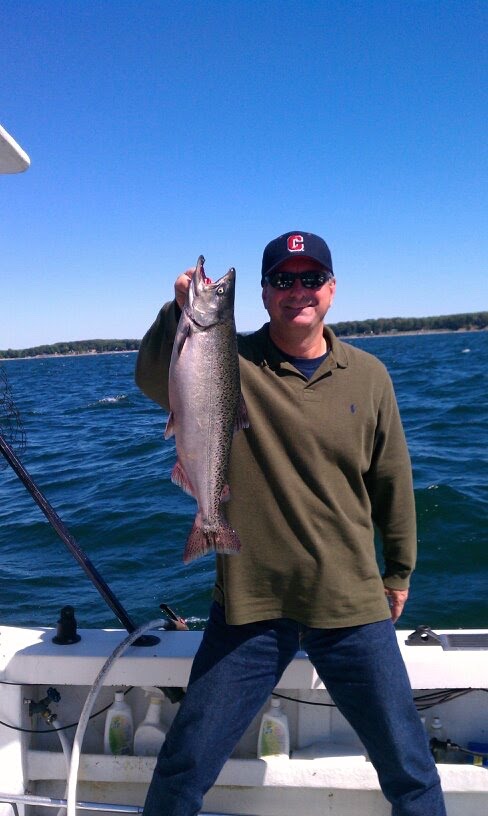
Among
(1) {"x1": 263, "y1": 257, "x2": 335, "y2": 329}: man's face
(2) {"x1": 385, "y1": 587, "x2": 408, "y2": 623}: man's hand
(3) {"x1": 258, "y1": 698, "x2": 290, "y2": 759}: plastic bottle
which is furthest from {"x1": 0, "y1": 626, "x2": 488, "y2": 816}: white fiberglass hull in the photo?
(1) {"x1": 263, "y1": 257, "x2": 335, "y2": 329}: man's face

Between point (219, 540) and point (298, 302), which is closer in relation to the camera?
point (219, 540)

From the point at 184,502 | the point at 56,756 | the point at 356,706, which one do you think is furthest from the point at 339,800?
the point at 184,502

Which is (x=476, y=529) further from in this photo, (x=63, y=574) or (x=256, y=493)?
(x=256, y=493)

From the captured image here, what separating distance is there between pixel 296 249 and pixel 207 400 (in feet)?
2.50

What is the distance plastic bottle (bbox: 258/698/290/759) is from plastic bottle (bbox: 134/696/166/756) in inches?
21.0

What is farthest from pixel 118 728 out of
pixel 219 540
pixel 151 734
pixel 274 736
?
pixel 219 540

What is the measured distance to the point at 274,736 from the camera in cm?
333

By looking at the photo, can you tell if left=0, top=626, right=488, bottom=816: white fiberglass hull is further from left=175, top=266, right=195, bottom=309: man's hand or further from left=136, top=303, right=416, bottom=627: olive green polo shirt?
left=175, top=266, right=195, bottom=309: man's hand

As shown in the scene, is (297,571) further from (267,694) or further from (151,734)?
(151,734)

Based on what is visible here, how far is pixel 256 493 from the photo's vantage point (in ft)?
9.05

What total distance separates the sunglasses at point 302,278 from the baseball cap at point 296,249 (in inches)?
1.5

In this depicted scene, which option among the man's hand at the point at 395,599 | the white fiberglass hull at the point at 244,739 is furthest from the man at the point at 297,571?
the white fiberglass hull at the point at 244,739

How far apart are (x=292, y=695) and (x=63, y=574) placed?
5193 millimetres

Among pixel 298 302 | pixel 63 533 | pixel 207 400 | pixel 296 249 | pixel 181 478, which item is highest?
pixel 296 249
